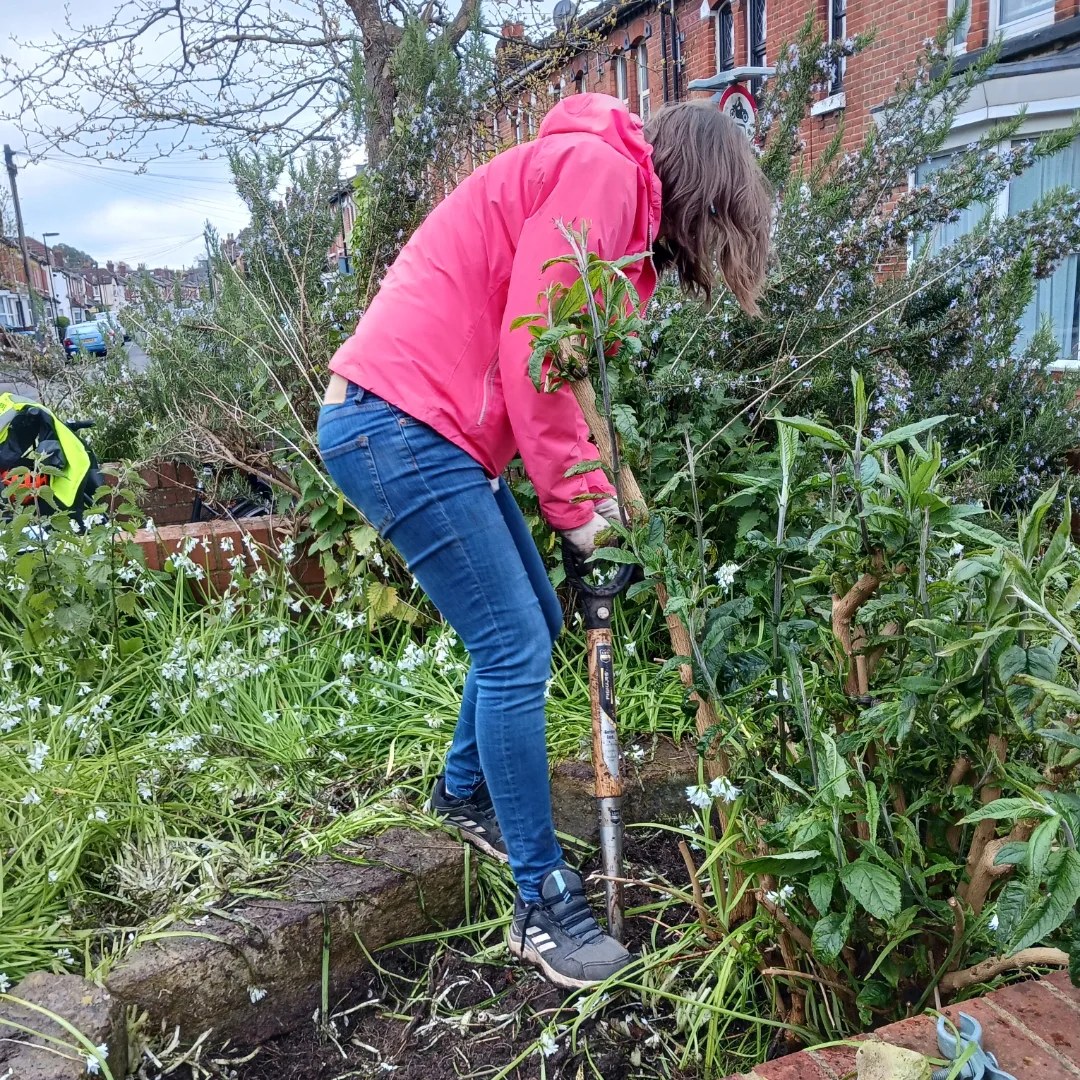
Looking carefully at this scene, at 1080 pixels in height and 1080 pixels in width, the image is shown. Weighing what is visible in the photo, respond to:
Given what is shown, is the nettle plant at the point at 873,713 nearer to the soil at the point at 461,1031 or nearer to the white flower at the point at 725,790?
the white flower at the point at 725,790

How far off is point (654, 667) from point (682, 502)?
578mm

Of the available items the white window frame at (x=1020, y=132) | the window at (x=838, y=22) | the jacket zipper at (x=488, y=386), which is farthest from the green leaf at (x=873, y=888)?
the window at (x=838, y=22)

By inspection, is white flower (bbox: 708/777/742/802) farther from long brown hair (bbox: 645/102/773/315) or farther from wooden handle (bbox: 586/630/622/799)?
long brown hair (bbox: 645/102/773/315)

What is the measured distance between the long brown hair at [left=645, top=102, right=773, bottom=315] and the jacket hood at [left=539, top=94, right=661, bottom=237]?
0.22ft

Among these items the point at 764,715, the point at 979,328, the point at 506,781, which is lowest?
the point at 506,781

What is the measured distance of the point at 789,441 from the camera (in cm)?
151

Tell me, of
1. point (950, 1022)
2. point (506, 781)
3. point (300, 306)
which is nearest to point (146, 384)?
point (300, 306)

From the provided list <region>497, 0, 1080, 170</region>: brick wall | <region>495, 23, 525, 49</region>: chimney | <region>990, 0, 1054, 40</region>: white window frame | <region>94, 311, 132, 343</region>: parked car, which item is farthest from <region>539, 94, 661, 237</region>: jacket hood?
<region>990, 0, 1054, 40</region>: white window frame

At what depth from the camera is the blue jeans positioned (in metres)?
1.92

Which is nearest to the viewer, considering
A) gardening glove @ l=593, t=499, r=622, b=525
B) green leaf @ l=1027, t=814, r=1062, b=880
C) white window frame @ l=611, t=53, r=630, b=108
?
green leaf @ l=1027, t=814, r=1062, b=880

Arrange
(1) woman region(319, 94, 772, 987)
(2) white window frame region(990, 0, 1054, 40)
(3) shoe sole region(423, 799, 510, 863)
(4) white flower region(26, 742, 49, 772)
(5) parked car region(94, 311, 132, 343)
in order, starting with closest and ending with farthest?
(1) woman region(319, 94, 772, 987) < (3) shoe sole region(423, 799, 510, 863) < (4) white flower region(26, 742, 49, 772) < (5) parked car region(94, 311, 132, 343) < (2) white window frame region(990, 0, 1054, 40)

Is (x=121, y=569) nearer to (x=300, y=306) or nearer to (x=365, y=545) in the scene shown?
(x=365, y=545)

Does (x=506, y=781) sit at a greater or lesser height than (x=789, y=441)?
lesser

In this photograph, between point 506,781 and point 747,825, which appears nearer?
point 747,825
